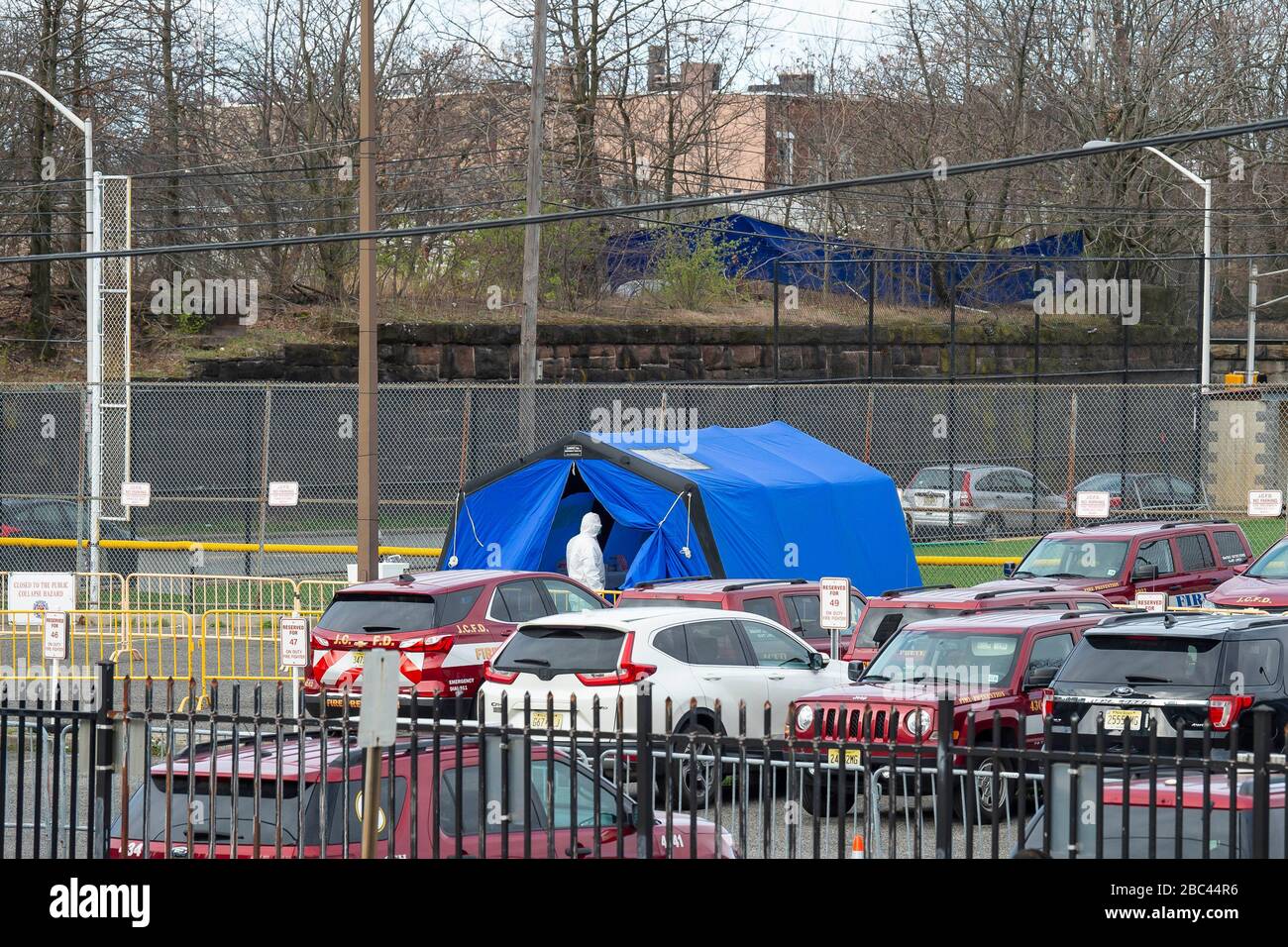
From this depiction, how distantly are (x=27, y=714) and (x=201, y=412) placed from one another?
22600mm

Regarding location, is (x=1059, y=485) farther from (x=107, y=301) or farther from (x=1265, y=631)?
(x=1265, y=631)

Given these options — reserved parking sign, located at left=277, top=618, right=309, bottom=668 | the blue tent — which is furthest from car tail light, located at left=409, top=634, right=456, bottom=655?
the blue tent

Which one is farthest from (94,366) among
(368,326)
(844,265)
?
(844,265)

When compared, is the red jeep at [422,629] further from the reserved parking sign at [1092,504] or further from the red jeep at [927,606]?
the reserved parking sign at [1092,504]

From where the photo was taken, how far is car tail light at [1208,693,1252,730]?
10.9 m

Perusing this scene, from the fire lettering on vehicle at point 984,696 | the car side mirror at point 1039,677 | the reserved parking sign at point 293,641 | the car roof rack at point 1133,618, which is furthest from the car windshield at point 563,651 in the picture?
the car roof rack at point 1133,618

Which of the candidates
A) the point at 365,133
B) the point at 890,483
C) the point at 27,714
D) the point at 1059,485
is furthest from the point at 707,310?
the point at 27,714

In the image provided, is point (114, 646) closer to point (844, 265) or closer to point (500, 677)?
point (500, 677)

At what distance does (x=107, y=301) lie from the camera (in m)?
29.3

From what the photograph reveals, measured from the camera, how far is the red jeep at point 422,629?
565 inches

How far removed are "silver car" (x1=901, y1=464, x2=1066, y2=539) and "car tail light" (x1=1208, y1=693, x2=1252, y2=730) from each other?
1806 centimetres

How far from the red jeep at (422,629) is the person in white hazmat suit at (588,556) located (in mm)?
4293

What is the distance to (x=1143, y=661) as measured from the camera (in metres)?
11.4

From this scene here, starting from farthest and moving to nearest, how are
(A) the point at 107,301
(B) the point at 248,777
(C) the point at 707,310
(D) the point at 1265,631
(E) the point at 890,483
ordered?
1. (C) the point at 707,310
2. (A) the point at 107,301
3. (E) the point at 890,483
4. (D) the point at 1265,631
5. (B) the point at 248,777
